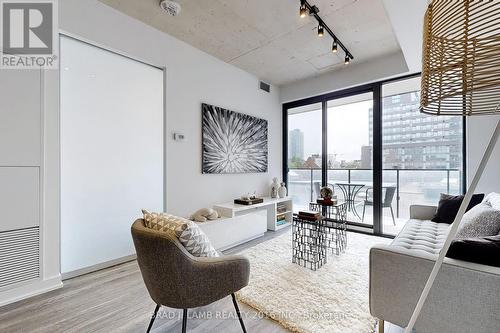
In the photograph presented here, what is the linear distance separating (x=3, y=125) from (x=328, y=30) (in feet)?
11.6

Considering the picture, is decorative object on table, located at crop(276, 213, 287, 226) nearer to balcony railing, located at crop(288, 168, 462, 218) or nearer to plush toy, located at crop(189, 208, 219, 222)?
balcony railing, located at crop(288, 168, 462, 218)

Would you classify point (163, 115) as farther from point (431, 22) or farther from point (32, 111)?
point (431, 22)

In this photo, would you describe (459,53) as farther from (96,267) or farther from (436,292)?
(96,267)

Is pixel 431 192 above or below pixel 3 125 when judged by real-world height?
below

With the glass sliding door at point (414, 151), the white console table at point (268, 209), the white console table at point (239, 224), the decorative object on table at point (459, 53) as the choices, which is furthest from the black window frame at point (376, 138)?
the decorative object on table at point (459, 53)

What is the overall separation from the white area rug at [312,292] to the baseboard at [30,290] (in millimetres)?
1765

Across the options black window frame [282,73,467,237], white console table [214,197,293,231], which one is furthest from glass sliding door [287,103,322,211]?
white console table [214,197,293,231]

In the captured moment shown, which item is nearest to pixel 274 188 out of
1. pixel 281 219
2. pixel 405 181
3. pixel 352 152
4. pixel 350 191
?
pixel 281 219

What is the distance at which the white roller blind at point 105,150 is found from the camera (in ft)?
7.70

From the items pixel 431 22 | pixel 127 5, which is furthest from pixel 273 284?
pixel 127 5

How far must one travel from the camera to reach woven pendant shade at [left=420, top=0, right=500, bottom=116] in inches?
28.0

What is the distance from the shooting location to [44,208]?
2137 millimetres

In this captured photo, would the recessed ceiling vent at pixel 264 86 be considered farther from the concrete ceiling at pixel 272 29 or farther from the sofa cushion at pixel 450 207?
the sofa cushion at pixel 450 207

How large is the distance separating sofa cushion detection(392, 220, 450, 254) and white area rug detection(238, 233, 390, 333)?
0.57 meters
